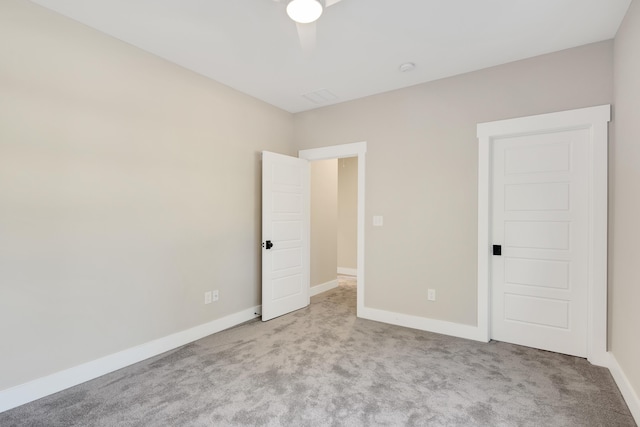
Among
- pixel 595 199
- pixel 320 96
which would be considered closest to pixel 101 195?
pixel 320 96

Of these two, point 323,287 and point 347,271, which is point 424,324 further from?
point 347,271

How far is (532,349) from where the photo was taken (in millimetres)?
2910

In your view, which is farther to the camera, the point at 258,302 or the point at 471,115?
the point at 258,302

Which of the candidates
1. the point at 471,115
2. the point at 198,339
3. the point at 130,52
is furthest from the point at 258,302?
the point at 471,115

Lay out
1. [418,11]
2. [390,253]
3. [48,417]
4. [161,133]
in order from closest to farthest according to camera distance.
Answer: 1. [48,417]
2. [418,11]
3. [161,133]
4. [390,253]

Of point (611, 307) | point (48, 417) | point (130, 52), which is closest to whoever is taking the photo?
point (48, 417)

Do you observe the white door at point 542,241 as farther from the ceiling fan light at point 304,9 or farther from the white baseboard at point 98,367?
the white baseboard at point 98,367

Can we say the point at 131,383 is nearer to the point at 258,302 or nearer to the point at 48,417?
the point at 48,417

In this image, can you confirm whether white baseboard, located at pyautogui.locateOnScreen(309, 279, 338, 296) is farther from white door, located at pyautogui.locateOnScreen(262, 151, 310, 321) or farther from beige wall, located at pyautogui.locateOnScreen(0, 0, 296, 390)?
beige wall, located at pyautogui.locateOnScreen(0, 0, 296, 390)

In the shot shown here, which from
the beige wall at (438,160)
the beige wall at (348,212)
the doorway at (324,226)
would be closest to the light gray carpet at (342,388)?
the beige wall at (438,160)

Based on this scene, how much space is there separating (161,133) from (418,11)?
2443 mm

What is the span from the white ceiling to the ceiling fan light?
0.17 meters

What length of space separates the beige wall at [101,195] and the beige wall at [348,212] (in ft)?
12.0

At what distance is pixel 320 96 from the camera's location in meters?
3.82
